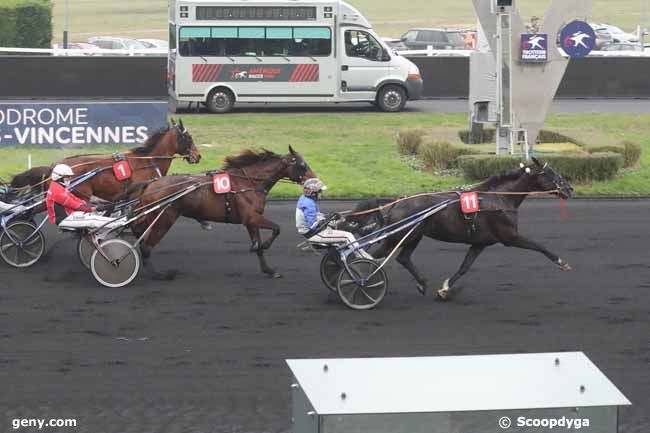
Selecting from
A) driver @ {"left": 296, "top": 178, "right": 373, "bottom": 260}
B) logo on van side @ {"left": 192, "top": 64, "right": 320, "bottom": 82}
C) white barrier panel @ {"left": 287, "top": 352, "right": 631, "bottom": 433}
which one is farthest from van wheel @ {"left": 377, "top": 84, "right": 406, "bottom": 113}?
white barrier panel @ {"left": 287, "top": 352, "right": 631, "bottom": 433}

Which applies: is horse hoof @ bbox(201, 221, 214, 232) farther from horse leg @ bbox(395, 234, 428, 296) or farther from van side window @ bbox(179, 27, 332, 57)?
van side window @ bbox(179, 27, 332, 57)

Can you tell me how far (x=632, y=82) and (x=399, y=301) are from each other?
2050 cm

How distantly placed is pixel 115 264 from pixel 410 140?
9832 mm

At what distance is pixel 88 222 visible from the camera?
12.1 metres

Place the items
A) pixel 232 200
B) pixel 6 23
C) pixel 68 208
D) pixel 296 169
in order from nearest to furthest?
pixel 68 208
pixel 232 200
pixel 296 169
pixel 6 23

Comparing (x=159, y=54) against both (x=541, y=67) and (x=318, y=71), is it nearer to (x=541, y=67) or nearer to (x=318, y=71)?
(x=318, y=71)

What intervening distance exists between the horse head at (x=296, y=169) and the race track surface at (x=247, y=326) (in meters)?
1.05

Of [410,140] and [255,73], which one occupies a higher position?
[255,73]

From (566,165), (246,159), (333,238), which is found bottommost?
(333,238)

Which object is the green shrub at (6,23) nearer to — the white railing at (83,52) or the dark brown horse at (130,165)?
the white railing at (83,52)

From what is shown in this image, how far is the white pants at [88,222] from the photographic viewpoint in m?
12.1

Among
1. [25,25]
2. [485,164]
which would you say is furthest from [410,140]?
[25,25]

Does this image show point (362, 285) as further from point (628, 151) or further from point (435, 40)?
point (435, 40)

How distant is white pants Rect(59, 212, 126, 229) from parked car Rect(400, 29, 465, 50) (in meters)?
32.5
